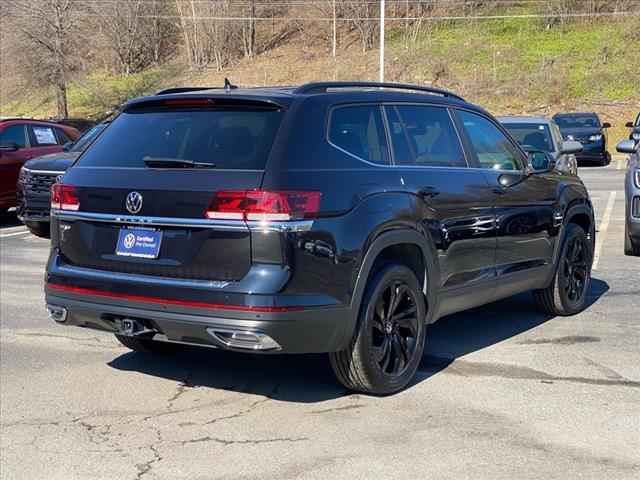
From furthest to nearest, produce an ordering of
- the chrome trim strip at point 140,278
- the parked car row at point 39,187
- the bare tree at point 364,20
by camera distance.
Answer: the bare tree at point 364,20, the parked car row at point 39,187, the chrome trim strip at point 140,278

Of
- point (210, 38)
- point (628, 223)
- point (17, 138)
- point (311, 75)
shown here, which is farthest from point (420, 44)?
point (628, 223)

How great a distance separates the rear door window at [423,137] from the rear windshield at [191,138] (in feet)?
3.32

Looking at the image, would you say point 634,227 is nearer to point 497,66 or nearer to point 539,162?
point 539,162

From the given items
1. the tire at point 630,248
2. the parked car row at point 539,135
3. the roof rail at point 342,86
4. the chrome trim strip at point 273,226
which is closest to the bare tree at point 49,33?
the parked car row at point 539,135

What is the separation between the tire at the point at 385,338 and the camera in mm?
5262

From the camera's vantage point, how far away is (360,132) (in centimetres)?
553

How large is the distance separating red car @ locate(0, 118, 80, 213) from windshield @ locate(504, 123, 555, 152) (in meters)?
8.19

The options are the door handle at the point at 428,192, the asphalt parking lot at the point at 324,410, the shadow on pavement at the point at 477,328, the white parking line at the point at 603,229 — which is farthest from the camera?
the white parking line at the point at 603,229

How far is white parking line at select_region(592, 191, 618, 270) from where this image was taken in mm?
10759

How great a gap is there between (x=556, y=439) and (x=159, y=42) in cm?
5320

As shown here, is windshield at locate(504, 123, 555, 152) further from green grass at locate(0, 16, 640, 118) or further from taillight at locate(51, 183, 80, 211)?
green grass at locate(0, 16, 640, 118)

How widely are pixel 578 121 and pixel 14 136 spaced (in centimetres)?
1896

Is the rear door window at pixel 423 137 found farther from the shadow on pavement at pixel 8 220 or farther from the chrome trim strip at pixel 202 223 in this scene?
the shadow on pavement at pixel 8 220

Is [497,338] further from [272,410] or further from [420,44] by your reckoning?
[420,44]
